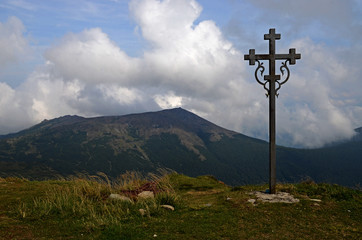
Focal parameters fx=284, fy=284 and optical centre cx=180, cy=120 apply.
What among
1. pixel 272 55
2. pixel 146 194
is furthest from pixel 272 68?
pixel 146 194

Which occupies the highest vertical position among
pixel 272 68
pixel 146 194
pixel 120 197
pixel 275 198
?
pixel 272 68

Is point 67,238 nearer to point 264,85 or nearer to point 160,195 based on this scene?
point 160,195

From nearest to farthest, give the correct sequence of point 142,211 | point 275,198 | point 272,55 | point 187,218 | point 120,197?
point 187,218 < point 142,211 < point 275,198 < point 120,197 < point 272,55

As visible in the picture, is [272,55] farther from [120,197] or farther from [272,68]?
[120,197]

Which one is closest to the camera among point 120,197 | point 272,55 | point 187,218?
point 187,218

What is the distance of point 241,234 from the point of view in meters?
7.93

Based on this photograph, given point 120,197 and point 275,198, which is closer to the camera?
point 275,198

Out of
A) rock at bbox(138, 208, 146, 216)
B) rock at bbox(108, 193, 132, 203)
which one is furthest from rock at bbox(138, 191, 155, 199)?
rock at bbox(138, 208, 146, 216)

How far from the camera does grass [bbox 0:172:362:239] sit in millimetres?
8141

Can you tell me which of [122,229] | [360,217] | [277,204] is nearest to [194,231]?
[122,229]

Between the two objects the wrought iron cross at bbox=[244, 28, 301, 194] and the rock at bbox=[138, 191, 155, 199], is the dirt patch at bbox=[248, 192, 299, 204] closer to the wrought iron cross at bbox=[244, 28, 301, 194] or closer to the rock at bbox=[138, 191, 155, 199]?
the wrought iron cross at bbox=[244, 28, 301, 194]

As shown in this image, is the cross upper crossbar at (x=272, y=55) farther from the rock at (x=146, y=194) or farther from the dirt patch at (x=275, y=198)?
the rock at (x=146, y=194)

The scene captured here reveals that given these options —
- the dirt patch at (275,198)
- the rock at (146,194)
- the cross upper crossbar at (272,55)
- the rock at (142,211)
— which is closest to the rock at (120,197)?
the rock at (146,194)

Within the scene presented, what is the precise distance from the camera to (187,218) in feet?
31.0
